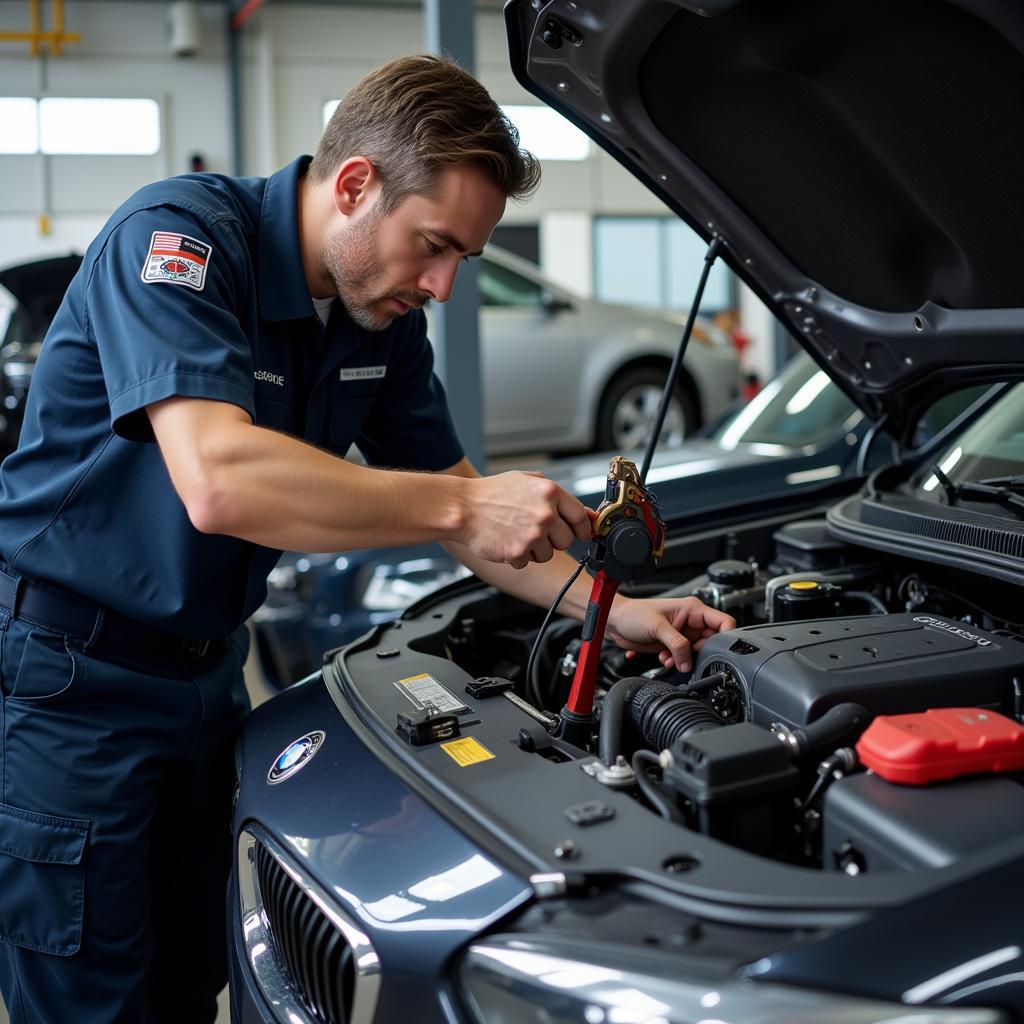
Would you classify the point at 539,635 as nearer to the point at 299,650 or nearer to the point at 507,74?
the point at 299,650

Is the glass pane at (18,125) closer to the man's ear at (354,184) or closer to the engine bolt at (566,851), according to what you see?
the man's ear at (354,184)

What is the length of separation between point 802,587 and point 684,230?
11.4m

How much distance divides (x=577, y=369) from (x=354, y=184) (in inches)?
205

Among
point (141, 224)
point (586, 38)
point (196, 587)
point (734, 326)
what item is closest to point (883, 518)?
point (586, 38)

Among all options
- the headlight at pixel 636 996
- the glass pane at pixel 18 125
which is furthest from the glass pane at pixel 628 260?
the headlight at pixel 636 996

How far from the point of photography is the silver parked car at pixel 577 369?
6.60 metres

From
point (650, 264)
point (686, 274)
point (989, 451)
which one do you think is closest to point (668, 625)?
point (989, 451)

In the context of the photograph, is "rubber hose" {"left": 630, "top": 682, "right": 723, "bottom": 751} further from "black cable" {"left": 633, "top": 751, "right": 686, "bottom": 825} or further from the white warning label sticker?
the white warning label sticker

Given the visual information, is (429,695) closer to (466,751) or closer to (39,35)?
(466,751)

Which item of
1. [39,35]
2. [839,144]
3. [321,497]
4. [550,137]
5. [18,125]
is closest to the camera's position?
[321,497]

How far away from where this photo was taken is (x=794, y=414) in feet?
12.6

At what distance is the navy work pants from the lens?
1.53 metres

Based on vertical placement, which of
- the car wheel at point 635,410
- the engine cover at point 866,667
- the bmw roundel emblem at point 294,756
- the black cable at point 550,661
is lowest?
the car wheel at point 635,410

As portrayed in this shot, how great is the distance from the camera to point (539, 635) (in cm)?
168
